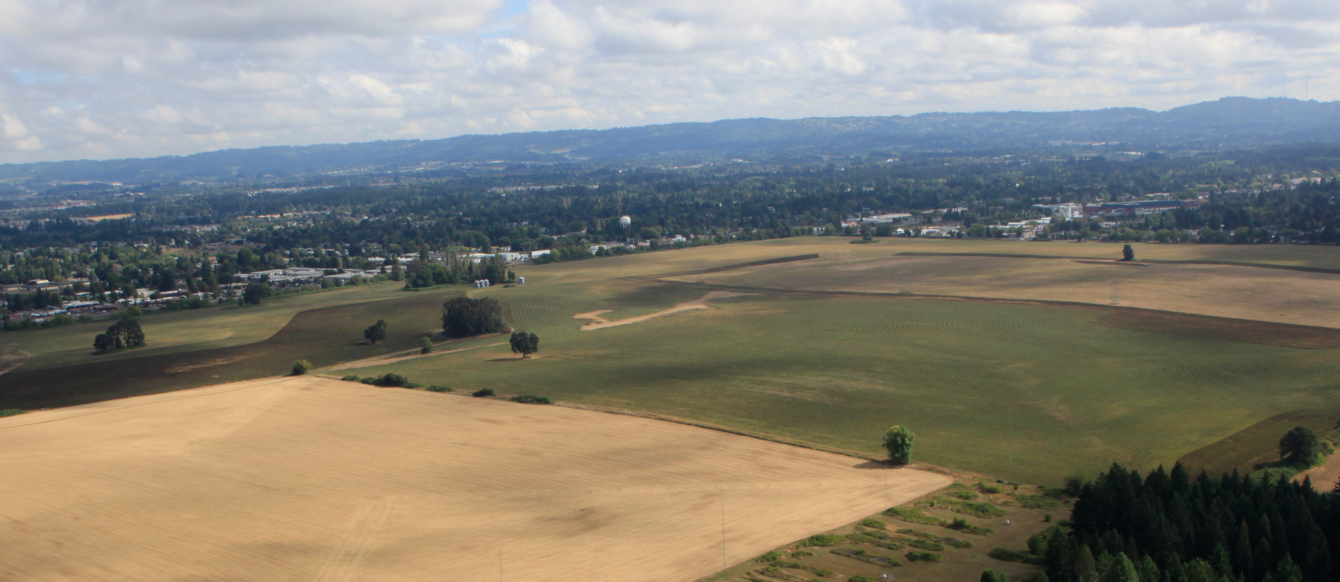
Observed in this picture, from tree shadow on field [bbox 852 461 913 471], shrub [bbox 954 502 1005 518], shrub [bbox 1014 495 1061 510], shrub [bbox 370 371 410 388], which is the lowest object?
tree shadow on field [bbox 852 461 913 471]

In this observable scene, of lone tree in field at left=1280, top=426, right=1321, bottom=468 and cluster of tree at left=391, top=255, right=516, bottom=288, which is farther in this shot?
cluster of tree at left=391, top=255, right=516, bottom=288

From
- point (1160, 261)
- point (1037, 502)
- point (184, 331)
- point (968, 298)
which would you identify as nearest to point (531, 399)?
point (1037, 502)

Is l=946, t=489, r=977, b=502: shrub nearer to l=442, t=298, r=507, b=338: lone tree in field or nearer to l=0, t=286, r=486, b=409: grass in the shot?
l=0, t=286, r=486, b=409: grass

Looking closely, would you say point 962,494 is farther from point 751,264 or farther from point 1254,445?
point 751,264

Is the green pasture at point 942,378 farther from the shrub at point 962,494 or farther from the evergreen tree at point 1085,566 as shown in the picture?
the evergreen tree at point 1085,566

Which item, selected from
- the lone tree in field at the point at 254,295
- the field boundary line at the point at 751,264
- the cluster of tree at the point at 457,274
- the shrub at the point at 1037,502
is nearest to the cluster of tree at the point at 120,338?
the lone tree in field at the point at 254,295

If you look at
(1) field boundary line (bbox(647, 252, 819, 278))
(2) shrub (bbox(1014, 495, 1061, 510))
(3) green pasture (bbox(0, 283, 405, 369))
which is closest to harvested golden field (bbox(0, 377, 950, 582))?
(2) shrub (bbox(1014, 495, 1061, 510))

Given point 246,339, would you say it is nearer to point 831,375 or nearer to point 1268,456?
point 831,375
